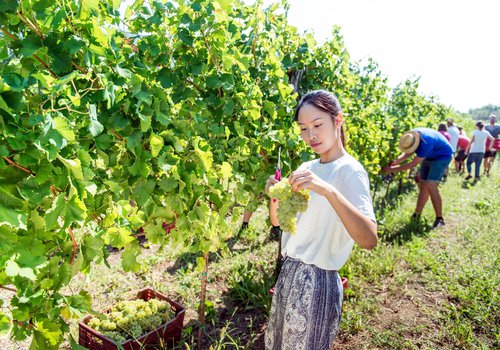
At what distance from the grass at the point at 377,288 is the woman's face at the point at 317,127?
4.05ft

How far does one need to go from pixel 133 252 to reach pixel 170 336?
1.23m

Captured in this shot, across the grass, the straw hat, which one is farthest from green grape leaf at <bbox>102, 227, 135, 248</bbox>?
the straw hat

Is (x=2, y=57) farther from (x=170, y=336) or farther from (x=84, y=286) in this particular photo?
(x=84, y=286)

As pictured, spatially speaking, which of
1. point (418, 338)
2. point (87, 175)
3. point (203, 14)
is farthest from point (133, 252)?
point (418, 338)

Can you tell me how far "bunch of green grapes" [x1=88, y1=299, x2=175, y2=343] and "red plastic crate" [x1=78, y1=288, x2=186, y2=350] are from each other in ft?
0.16

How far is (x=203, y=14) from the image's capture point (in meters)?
2.02

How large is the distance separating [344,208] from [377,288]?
9.28 feet

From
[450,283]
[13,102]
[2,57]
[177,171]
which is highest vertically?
[2,57]

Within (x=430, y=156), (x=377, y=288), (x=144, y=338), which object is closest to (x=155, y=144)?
(x=144, y=338)

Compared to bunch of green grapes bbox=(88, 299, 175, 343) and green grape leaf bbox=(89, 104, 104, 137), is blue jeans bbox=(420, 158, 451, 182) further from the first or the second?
green grape leaf bbox=(89, 104, 104, 137)

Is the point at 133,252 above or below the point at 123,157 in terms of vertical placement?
below

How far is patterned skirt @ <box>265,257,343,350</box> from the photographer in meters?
1.75

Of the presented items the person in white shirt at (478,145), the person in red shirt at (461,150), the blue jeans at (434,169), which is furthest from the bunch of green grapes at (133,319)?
the person in red shirt at (461,150)

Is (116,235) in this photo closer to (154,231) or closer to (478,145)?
(154,231)
